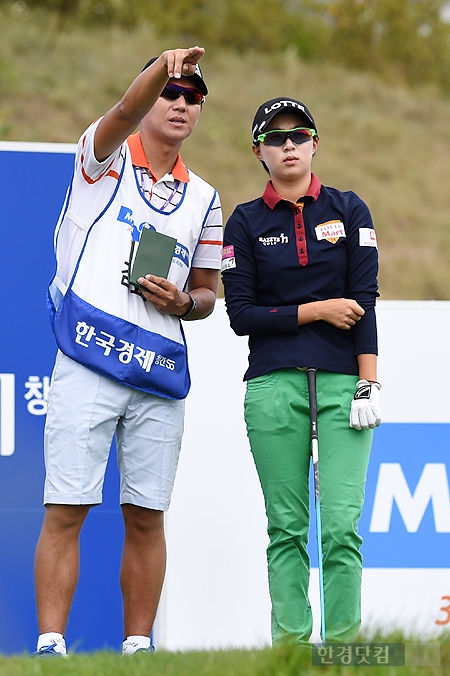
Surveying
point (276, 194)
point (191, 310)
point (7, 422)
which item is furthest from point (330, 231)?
point (7, 422)

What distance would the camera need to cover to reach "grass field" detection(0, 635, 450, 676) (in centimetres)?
191

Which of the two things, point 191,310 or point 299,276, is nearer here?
point 299,276

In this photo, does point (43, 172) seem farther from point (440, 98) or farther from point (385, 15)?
point (385, 15)

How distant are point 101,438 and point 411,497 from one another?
1682 mm

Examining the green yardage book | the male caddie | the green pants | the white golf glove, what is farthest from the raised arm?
the white golf glove

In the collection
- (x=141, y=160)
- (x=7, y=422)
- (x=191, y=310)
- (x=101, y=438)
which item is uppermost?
(x=141, y=160)

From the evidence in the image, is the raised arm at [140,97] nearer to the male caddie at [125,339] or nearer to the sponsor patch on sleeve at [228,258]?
the male caddie at [125,339]

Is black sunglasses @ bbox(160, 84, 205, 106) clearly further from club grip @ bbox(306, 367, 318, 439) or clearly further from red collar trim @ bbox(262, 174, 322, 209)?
club grip @ bbox(306, 367, 318, 439)

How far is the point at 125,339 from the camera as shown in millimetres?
2982

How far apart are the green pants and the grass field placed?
0.59 meters

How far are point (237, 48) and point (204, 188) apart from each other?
893 inches

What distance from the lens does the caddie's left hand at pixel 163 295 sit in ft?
9.80

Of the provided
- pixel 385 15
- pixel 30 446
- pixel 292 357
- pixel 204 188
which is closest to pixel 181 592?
pixel 30 446

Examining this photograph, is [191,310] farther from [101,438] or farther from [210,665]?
[210,665]
